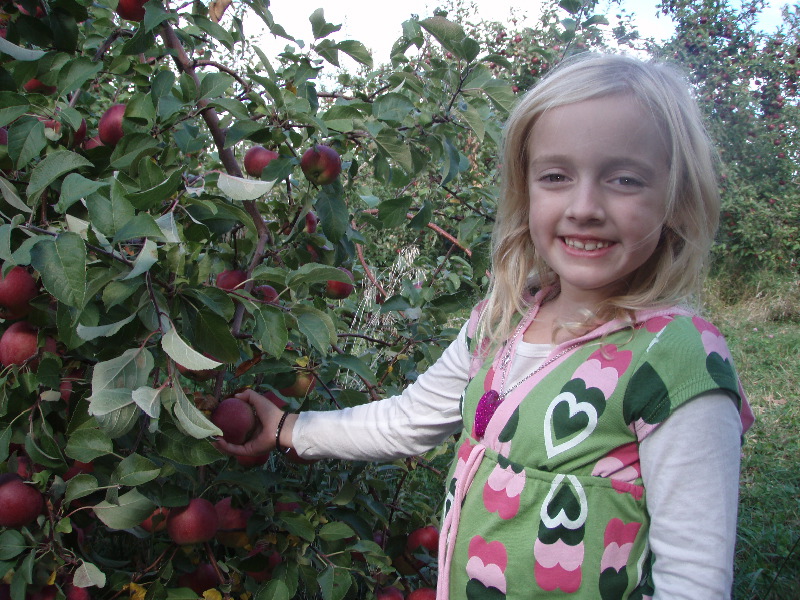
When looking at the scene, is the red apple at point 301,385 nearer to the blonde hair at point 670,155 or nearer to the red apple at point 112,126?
the blonde hair at point 670,155

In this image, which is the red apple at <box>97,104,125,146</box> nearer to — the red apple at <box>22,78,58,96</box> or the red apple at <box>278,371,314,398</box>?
the red apple at <box>22,78,58,96</box>

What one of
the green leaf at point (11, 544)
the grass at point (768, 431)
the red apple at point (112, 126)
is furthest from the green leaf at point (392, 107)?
the grass at point (768, 431)

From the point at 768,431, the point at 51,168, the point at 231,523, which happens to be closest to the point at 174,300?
the point at 51,168

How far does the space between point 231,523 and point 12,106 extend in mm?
707

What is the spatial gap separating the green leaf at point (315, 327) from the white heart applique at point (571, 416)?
1.10 feet

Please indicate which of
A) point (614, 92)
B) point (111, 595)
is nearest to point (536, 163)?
point (614, 92)

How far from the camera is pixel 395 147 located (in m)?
1.23

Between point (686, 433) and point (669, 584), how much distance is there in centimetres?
17

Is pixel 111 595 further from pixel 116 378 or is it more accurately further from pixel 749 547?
pixel 749 547

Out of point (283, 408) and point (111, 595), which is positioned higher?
point (283, 408)

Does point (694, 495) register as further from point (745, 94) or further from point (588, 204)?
point (745, 94)

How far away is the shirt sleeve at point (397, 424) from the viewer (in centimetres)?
120

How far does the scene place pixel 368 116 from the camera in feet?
4.29

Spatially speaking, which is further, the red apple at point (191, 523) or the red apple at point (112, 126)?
the red apple at point (112, 126)
